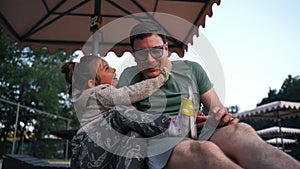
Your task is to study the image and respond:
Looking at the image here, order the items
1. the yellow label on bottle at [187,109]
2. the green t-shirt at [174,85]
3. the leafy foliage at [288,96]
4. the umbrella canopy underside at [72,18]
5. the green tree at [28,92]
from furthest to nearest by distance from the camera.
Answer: the leafy foliage at [288,96]
the green tree at [28,92]
the umbrella canopy underside at [72,18]
the green t-shirt at [174,85]
the yellow label on bottle at [187,109]

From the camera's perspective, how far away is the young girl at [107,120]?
1.17 m

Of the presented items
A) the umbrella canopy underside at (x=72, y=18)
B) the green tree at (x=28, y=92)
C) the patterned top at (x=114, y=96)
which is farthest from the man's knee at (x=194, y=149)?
the green tree at (x=28, y=92)

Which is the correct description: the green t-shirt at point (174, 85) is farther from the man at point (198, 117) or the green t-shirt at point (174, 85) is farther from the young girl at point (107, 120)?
the young girl at point (107, 120)

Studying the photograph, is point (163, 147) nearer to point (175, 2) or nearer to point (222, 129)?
→ point (222, 129)

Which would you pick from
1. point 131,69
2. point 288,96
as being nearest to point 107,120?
point 131,69

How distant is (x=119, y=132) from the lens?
122 cm

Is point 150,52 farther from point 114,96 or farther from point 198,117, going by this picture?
point 198,117

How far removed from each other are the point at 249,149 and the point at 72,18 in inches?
105

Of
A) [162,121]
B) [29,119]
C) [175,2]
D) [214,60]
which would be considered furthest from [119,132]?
[29,119]

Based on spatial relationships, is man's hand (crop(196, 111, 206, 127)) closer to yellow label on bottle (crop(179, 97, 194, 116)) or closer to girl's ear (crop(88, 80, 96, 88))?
yellow label on bottle (crop(179, 97, 194, 116))

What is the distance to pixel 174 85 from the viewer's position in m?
1.63

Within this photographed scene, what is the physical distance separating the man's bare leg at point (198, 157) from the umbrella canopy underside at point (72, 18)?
75.9 inches

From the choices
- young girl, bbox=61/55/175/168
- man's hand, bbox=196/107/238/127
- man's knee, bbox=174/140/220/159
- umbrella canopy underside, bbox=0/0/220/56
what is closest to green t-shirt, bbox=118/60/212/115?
young girl, bbox=61/55/175/168

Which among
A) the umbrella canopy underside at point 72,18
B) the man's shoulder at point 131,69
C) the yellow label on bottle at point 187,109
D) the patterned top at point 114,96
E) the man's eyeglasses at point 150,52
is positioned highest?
the umbrella canopy underside at point 72,18
